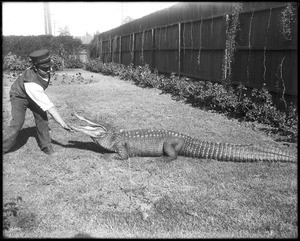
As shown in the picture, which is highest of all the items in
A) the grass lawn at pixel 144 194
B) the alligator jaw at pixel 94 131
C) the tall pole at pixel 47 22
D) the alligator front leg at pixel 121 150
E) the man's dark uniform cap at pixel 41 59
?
the tall pole at pixel 47 22

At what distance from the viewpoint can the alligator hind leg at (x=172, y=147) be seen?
5.27 m

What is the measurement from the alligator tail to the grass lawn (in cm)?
11

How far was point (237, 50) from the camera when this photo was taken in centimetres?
812

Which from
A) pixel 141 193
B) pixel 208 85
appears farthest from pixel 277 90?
pixel 141 193

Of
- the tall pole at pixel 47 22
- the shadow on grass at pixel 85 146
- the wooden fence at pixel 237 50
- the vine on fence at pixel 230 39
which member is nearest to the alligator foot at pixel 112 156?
the shadow on grass at pixel 85 146

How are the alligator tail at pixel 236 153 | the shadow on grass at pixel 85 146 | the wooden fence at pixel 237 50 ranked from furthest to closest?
the wooden fence at pixel 237 50
the shadow on grass at pixel 85 146
the alligator tail at pixel 236 153

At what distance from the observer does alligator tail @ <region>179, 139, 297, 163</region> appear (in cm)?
495

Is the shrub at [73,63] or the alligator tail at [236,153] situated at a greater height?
the shrub at [73,63]

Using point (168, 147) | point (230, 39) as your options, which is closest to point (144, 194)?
point (168, 147)

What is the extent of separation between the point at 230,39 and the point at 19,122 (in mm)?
5451

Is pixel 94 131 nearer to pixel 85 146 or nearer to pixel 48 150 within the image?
pixel 85 146

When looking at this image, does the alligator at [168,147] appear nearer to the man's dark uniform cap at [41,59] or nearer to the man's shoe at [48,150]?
the man's shoe at [48,150]

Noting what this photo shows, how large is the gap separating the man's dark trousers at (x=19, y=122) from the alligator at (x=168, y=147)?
688 mm

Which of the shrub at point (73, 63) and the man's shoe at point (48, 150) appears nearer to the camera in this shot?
the man's shoe at point (48, 150)
